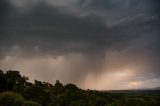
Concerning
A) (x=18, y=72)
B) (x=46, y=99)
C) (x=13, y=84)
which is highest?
(x=18, y=72)

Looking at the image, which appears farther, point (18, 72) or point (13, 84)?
point (18, 72)

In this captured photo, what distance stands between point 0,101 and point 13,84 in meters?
40.5

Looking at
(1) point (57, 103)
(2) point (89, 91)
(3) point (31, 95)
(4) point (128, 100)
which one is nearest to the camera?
(4) point (128, 100)

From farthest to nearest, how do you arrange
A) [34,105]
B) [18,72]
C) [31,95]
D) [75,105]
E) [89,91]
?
[18,72] → [89,91] → [31,95] → [75,105] → [34,105]

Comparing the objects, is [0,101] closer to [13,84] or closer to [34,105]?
[34,105]

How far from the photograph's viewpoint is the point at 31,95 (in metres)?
84.6

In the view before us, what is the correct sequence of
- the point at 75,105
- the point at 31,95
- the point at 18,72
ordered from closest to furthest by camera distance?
the point at 75,105 < the point at 31,95 < the point at 18,72

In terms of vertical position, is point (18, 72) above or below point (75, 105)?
above

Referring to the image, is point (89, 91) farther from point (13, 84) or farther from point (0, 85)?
point (0, 85)

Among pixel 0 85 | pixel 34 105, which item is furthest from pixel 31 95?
pixel 34 105

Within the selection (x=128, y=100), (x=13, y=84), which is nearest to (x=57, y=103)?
(x=13, y=84)

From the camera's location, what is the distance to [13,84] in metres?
89.1

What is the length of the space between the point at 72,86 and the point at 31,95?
98.4ft

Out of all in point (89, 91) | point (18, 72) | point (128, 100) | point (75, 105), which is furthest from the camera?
point (18, 72)
